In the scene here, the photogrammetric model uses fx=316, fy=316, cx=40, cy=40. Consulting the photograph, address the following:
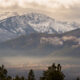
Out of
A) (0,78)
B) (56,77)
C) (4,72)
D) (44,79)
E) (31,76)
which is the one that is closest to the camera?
(56,77)

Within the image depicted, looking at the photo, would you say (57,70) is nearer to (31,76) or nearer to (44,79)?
(44,79)

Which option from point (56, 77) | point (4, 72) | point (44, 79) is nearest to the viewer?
point (56, 77)

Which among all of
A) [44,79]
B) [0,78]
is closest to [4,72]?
[0,78]

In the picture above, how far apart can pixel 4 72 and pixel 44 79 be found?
946 inches

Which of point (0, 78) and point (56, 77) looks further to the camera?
point (0, 78)

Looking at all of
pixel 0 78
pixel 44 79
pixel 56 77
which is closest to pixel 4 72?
pixel 0 78

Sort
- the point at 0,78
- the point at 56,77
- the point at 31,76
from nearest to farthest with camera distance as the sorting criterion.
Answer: the point at 56,77 < the point at 0,78 < the point at 31,76

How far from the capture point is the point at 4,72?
108812mm

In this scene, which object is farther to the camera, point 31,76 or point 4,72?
point 31,76

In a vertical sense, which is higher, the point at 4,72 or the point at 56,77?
the point at 4,72

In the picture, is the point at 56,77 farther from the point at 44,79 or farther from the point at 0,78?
the point at 0,78

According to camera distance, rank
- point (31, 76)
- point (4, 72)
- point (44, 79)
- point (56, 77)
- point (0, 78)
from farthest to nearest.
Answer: point (31, 76), point (0, 78), point (4, 72), point (44, 79), point (56, 77)

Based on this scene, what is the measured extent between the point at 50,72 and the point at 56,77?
6.91 ft

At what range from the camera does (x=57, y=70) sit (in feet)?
276
